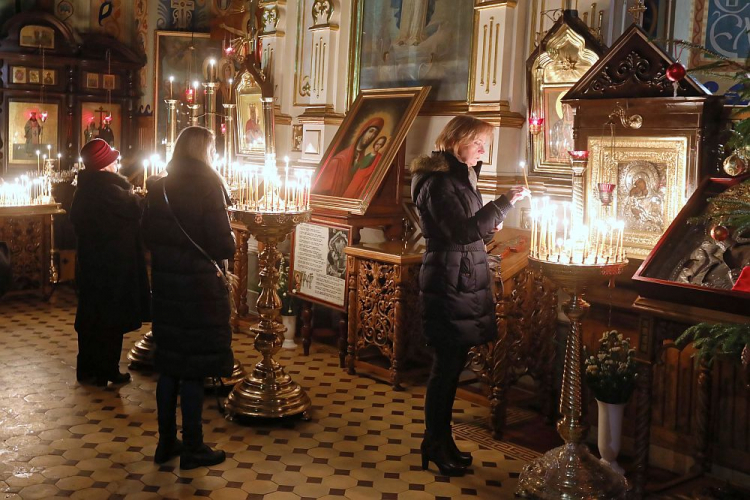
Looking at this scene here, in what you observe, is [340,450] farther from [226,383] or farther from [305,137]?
[305,137]

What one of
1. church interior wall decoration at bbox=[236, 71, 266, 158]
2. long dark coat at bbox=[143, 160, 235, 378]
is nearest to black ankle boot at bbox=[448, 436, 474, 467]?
long dark coat at bbox=[143, 160, 235, 378]

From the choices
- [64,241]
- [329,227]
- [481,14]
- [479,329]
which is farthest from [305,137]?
[479,329]

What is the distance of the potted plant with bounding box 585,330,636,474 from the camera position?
4109 millimetres

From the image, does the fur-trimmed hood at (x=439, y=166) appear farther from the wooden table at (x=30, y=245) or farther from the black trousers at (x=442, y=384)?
the wooden table at (x=30, y=245)

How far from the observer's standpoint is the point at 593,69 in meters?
4.63

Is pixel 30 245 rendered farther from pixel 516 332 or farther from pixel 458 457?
pixel 458 457

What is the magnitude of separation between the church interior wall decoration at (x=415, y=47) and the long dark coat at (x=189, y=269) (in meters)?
2.74

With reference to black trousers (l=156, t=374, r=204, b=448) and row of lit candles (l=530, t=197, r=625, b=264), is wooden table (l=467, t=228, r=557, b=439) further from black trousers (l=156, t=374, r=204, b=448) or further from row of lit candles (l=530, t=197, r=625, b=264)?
black trousers (l=156, t=374, r=204, b=448)

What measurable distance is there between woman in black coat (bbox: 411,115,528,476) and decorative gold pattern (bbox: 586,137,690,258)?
3.44ft

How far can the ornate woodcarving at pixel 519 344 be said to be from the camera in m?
4.79

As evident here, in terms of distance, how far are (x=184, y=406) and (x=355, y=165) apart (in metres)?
2.90

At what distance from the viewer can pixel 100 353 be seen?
547 centimetres

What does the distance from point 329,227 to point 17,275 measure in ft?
11.4

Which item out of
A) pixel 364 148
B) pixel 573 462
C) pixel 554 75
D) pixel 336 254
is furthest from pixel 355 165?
pixel 573 462
